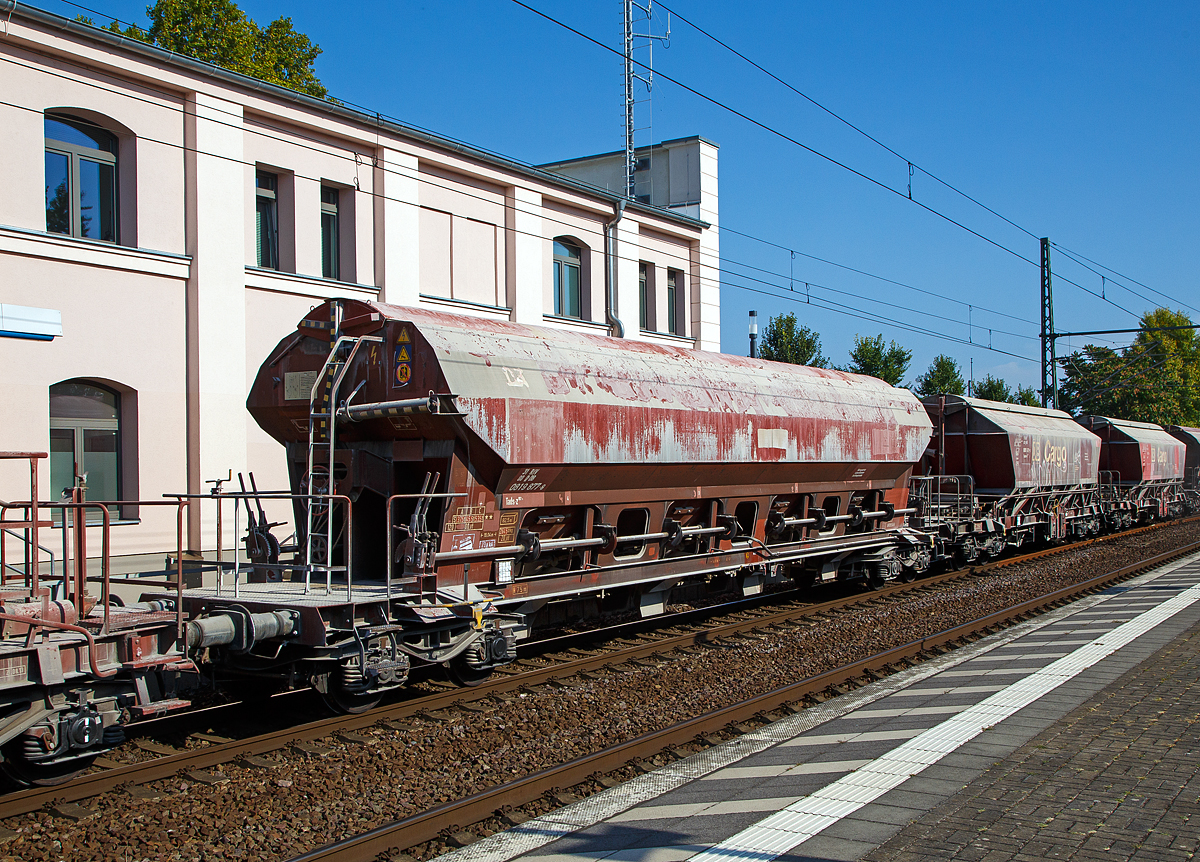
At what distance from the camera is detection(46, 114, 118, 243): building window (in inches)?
577

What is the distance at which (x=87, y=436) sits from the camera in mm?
14938

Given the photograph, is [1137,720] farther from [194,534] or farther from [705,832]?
[194,534]

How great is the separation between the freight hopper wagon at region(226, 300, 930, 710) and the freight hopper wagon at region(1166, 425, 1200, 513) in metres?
32.1

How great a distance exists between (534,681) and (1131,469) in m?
27.2

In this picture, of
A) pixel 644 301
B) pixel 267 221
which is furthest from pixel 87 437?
pixel 644 301

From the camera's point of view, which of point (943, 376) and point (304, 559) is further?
point (943, 376)

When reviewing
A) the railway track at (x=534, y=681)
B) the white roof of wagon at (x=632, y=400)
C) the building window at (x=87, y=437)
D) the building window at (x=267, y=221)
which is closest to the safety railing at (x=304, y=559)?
the railway track at (x=534, y=681)

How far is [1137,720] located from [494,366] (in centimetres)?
655

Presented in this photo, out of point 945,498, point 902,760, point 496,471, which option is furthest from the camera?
point 945,498

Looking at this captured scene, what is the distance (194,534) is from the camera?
16094 millimetres

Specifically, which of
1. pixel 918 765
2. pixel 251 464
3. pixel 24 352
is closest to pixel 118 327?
pixel 24 352

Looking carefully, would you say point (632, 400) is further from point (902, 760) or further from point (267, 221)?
point (267, 221)

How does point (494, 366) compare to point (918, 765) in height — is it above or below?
above

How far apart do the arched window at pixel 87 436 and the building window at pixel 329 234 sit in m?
4.84
